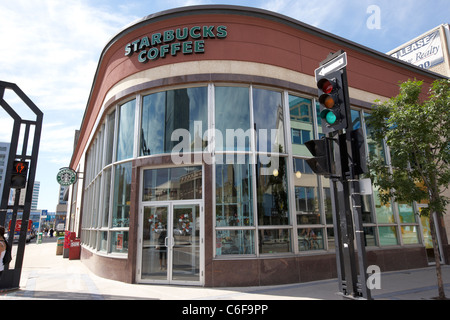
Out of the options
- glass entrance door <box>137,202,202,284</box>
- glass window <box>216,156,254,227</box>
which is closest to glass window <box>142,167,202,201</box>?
glass entrance door <box>137,202,202,284</box>

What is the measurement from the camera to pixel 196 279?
336 inches

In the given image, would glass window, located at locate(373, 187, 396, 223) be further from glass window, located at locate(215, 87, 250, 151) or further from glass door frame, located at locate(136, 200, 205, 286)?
glass door frame, located at locate(136, 200, 205, 286)

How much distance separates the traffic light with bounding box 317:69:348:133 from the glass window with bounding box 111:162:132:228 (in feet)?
23.3

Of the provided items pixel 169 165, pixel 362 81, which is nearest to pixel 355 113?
pixel 362 81

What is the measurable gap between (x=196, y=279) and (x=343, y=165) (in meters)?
5.66

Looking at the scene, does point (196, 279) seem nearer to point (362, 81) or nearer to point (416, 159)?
point (416, 159)

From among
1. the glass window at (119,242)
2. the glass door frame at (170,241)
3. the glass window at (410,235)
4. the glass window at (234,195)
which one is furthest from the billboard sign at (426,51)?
the glass window at (119,242)

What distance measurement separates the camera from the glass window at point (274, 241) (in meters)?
8.76

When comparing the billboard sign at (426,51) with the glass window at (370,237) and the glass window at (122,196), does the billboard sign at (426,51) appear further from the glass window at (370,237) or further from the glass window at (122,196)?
the glass window at (122,196)

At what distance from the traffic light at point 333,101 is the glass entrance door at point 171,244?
5089 millimetres

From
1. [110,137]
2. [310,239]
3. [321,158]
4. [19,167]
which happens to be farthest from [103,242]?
[321,158]

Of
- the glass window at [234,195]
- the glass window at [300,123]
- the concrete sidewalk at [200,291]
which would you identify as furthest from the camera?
the glass window at [300,123]

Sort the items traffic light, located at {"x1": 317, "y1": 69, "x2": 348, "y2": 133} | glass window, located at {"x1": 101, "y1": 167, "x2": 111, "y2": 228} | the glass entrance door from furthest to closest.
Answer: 1. glass window, located at {"x1": 101, "y1": 167, "x2": 111, "y2": 228}
2. the glass entrance door
3. traffic light, located at {"x1": 317, "y1": 69, "x2": 348, "y2": 133}

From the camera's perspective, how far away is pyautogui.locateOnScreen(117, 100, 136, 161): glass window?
10.5 m
